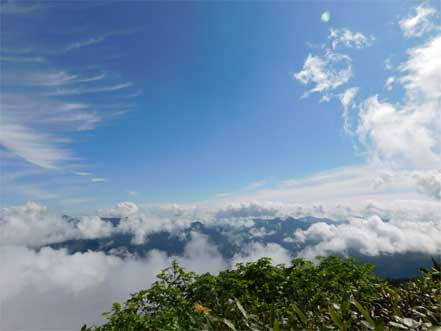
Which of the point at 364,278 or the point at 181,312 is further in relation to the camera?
the point at 364,278

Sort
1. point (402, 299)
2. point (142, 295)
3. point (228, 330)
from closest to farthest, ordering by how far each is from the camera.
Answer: point (228, 330)
point (402, 299)
point (142, 295)

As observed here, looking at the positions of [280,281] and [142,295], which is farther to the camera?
[280,281]

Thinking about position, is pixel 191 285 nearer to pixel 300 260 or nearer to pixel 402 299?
pixel 300 260

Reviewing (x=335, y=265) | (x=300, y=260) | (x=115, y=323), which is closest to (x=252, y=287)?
(x=300, y=260)

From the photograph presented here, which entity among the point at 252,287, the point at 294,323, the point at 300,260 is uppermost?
the point at 294,323

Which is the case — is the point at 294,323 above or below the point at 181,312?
above

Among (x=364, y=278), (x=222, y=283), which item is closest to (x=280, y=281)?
(x=222, y=283)

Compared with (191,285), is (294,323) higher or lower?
higher

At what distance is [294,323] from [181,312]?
8.37 m

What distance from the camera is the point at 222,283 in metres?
12.3

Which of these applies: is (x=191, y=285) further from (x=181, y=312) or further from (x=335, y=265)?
(x=335, y=265)

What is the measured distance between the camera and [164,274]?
12.4 m

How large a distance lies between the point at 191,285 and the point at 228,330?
36.7 ft

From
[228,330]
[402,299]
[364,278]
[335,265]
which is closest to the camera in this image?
[228,330]
